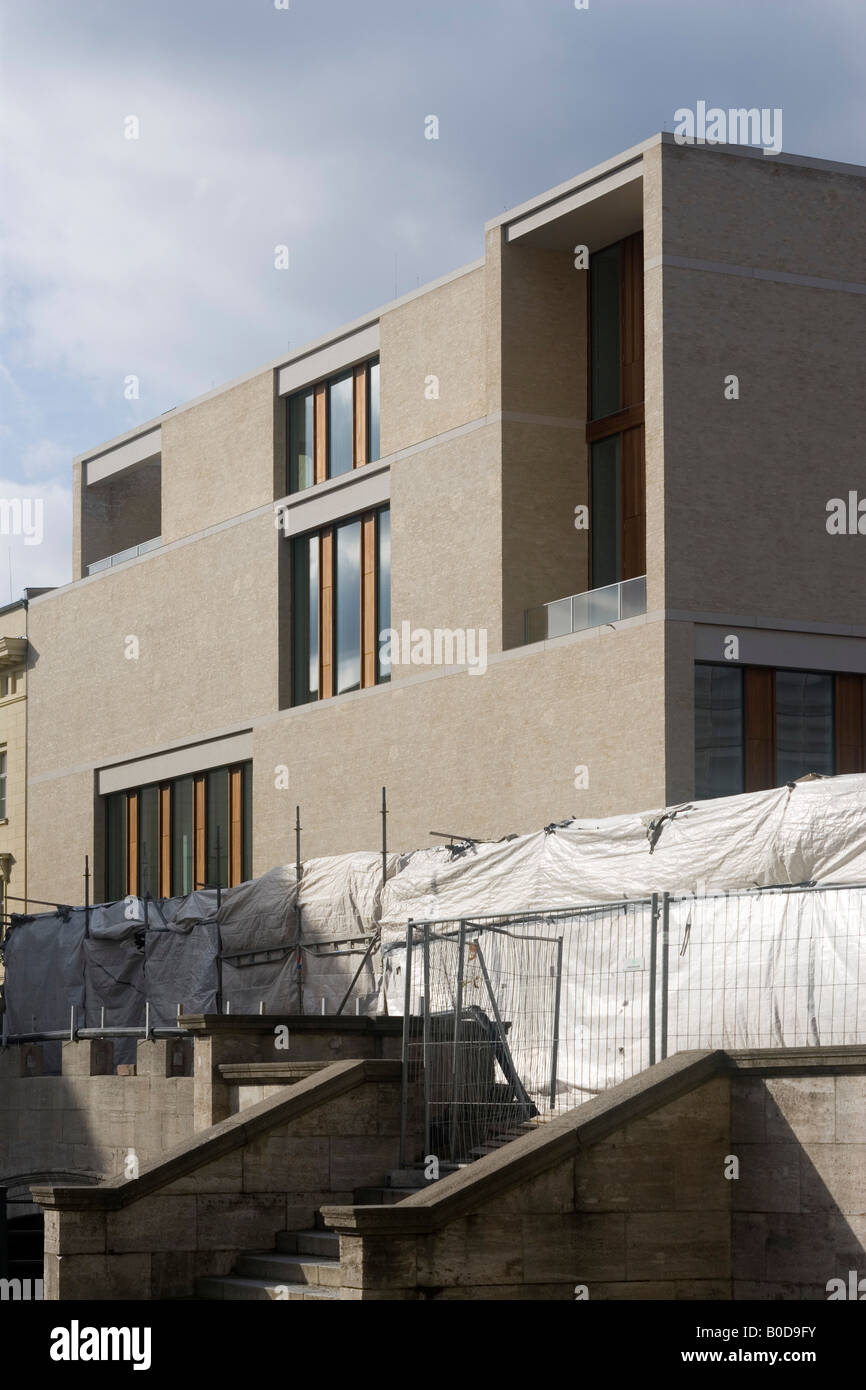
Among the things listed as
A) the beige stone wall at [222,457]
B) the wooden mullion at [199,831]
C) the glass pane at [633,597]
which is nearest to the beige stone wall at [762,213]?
the glass pane at [633,597]

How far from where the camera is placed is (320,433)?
1526 inches

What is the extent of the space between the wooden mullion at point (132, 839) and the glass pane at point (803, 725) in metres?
17.7

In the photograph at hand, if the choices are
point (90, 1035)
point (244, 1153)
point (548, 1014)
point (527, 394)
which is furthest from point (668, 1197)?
point (527, 394)

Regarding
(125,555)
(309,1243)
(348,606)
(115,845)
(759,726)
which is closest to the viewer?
(309,1243)

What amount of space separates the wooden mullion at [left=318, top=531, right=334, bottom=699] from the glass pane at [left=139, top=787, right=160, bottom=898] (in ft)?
23.5

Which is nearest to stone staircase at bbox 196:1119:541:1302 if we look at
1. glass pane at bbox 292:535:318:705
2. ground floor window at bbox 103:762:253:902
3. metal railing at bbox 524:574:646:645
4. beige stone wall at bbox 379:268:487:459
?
metal railing at bbox 524:574:646:645

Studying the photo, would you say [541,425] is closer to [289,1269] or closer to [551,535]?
[551,535]

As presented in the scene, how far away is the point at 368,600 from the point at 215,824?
6924mm

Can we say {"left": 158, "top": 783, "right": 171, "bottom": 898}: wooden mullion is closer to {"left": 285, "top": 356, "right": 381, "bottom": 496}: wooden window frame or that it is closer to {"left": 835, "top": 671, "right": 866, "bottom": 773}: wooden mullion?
{"left": 285, "top": 356, "right": 381, "bottom": 496}: wooden window frame

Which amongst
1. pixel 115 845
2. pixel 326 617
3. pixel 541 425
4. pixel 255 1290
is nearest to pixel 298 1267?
pixel 255 1290

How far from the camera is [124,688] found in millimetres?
44125

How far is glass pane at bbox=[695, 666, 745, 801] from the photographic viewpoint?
2914 centimetres

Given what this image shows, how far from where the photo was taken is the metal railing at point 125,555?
4402 cm
